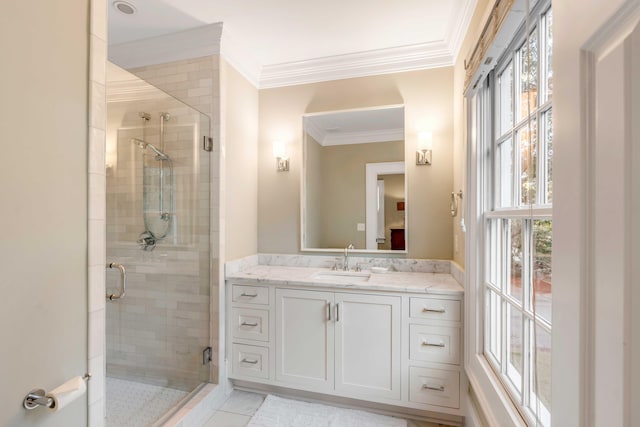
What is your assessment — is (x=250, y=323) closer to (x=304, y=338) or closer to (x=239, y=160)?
(x=304, y=338)

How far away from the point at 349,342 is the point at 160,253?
1405 millimetres

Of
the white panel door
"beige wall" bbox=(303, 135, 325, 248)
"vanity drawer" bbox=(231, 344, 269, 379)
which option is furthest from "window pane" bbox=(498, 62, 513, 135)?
"vanity drawer" bbox=(231, 344, 269, 379)

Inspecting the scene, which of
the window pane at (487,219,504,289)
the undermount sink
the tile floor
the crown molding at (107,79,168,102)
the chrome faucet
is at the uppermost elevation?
the crown molding at (107,79,168,102)

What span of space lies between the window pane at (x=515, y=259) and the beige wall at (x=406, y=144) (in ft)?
3.49

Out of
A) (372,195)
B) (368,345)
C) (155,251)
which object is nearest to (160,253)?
(155,251)

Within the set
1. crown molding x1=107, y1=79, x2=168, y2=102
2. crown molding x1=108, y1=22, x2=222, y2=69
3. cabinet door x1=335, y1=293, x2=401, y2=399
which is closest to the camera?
crown molding x1=107, y1=79, x2=168, y2=102

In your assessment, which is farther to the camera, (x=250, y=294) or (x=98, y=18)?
(x=250, y=294)

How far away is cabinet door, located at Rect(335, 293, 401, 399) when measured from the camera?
1863 mm

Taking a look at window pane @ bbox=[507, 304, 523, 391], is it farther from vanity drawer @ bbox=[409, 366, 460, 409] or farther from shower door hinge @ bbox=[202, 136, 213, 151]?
shower door hinge @ bbox=[202, 136, 213, 151]

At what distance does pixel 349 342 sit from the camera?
6.35 ft

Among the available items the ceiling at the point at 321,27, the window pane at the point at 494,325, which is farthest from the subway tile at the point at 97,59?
the window pane at the point at 494,325

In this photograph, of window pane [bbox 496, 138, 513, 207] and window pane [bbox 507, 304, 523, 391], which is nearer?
window pane [bbox 507, 304, 523, 391]

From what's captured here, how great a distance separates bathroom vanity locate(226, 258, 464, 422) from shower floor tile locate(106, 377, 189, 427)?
440 mm

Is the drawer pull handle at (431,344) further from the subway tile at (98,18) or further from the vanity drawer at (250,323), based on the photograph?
the subway tile at (98,18)
